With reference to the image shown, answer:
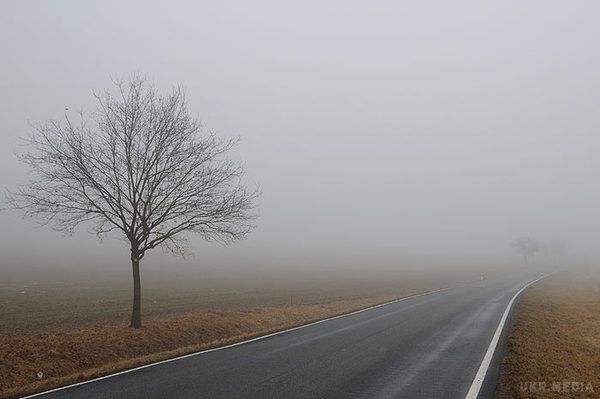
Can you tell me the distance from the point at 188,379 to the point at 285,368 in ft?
7.40

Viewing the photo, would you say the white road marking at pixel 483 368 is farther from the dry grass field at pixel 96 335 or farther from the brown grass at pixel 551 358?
the dry grass field at pixel 96 335

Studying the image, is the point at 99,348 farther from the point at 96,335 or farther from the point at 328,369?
the point at 328,369

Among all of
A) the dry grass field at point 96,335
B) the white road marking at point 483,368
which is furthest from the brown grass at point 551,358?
the dry grass field at point 96,335

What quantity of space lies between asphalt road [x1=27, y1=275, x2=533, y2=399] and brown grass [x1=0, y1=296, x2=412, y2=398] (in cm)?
109

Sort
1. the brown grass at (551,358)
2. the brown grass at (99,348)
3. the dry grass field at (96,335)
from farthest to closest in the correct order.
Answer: the dry grass field at (96,335) → the brown grass at (99,348) → the brown grass at (551,358)

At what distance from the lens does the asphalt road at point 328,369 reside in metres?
8.68

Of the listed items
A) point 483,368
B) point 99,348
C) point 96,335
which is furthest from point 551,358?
point 96,335

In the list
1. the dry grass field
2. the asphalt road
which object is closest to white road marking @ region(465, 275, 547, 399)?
the asphalt road

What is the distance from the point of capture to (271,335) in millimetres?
16000

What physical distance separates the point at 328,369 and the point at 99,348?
6913mm

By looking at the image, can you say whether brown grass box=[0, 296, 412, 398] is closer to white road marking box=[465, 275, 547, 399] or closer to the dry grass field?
the dry grass field

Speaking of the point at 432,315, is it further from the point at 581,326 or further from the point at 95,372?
the point at 95,372

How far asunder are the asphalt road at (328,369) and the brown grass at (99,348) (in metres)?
1.09

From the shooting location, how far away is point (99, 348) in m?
13.0
